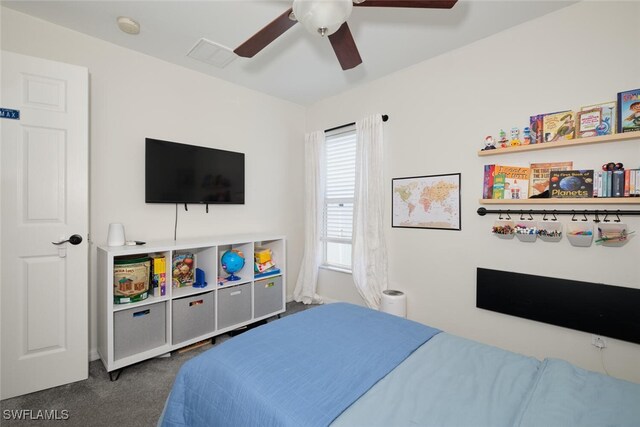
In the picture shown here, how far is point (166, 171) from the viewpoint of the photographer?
257 cm

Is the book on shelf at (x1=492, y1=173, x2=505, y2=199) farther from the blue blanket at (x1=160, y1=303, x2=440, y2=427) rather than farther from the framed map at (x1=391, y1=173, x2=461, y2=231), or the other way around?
the blue blanket at (x1=160, y1=303, x2=440, y2=427)

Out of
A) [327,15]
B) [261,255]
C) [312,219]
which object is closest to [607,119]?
[327,15]

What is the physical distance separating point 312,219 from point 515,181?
2.17 meters

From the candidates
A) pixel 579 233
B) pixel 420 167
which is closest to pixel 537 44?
pixel 420 167

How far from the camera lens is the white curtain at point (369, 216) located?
2986mm

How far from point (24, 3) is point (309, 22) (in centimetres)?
214

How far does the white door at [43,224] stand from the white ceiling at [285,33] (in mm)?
500

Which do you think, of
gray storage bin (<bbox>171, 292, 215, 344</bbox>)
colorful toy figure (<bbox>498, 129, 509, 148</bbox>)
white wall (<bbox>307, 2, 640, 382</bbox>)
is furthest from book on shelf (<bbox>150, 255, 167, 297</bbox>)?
colorful toy figure (<bbox>498, 129, 509, 148</bbox>)

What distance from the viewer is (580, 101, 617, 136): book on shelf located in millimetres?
1801

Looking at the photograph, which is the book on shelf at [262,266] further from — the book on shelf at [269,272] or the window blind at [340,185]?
the window blind at [340,185]

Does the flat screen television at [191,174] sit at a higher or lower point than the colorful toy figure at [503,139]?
lower

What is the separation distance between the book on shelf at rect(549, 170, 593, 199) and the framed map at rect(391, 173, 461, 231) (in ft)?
2.16

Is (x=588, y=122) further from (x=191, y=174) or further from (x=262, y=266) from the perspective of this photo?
(x=191, y=174)

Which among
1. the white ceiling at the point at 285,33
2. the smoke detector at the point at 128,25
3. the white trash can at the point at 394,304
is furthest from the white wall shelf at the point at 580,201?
the smoke detector at the point at 128,25
